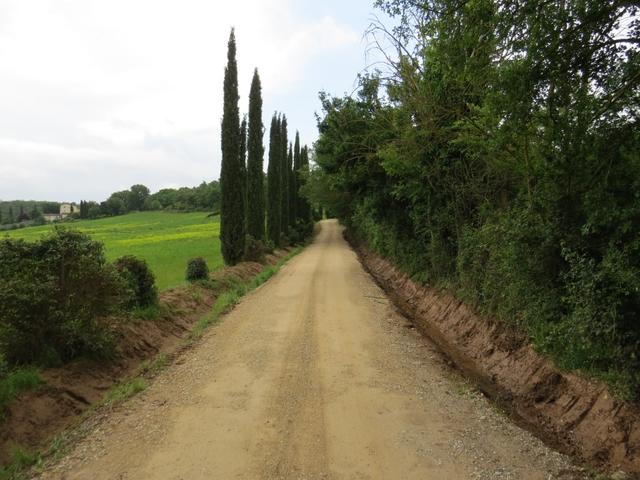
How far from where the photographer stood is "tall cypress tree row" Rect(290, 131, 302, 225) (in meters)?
47.4

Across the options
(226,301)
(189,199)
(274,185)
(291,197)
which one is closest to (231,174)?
(226,301)

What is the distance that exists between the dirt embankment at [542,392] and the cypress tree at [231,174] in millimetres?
12438

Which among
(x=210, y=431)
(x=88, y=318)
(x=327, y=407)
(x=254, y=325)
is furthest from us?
(x=254, y=325)

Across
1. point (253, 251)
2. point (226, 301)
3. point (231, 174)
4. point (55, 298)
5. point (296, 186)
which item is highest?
point (296, 186)

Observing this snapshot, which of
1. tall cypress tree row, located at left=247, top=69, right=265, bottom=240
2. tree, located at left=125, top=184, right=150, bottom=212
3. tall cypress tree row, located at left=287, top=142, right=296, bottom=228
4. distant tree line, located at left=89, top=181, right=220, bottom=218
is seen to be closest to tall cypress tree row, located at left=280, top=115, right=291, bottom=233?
tall cypress tree row, located at left=287, top=142, right=296, bottom=228

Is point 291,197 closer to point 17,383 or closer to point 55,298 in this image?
point 55,298

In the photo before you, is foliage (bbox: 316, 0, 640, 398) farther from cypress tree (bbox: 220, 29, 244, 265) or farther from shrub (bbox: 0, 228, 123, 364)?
cypress tree (bbox: 220, 29, 244, 265)

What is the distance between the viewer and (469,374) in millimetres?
8500

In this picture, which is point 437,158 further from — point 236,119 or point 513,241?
point 236,119

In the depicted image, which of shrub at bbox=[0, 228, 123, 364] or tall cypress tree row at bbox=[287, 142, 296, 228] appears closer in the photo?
shrub at bbox=[0, 228, 123, 364]

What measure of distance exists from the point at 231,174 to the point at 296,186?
91.6ft

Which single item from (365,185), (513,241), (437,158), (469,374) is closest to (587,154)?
(513,241)

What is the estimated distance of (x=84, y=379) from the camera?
288 inches

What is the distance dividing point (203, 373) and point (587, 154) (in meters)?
6.75
